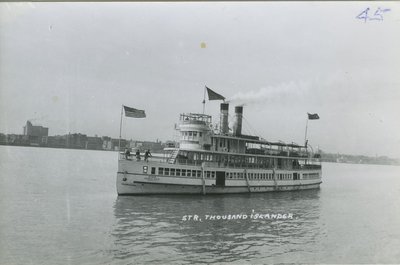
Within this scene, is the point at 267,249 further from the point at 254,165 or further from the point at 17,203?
the point at 254,165

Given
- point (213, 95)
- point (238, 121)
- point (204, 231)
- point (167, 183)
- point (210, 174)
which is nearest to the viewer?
point (204, 231)

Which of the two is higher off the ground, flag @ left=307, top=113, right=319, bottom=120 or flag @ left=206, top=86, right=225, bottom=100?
flag @ left=206, top=86, right=225, bottom=100

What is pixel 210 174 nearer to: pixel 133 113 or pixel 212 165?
pixel 212 165

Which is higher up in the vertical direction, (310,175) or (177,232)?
(310,175)

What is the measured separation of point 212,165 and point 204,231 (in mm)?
15588

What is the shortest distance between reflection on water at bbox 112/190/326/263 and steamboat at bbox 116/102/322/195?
1526mm

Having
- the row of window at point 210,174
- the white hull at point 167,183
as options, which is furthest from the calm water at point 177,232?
the row of window at point 210,174

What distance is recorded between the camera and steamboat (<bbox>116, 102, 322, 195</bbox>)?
32.5 m

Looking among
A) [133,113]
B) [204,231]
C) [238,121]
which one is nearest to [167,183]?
[133,113]

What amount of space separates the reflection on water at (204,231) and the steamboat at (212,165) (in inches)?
60.1

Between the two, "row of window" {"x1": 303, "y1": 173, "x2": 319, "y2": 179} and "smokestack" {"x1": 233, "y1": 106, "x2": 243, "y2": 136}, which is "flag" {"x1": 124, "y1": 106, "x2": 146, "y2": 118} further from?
"row of window" {"x1": 303, "y1": 173, "x2": 319, "y2": 179}

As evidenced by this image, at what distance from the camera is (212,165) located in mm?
37312

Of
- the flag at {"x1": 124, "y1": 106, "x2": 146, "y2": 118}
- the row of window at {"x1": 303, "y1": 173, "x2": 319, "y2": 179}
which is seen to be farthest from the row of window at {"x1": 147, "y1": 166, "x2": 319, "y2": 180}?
the flag at {"x1": 124, "y1": 106, "x2": 146, "y2": 118}

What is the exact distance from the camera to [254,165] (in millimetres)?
41938
